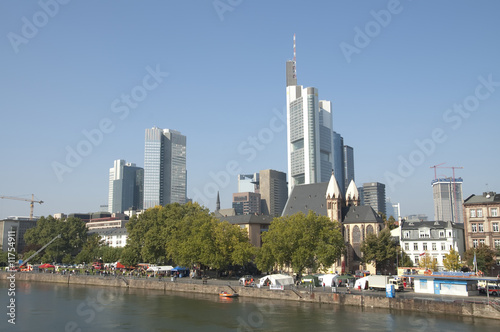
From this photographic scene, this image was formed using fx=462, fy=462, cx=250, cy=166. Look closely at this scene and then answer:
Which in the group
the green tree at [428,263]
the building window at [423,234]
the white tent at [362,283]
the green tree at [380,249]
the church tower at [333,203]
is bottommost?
the white tent at [362,283]

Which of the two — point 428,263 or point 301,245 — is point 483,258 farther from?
point 301,245

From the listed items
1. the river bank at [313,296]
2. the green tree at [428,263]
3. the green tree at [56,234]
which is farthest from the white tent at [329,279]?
the green tree at [56,234]

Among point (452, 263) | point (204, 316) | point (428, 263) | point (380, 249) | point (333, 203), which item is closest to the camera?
point (204, 316)

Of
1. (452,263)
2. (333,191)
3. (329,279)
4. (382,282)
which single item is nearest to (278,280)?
(329,279)

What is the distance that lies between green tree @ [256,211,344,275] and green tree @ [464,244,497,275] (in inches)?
853

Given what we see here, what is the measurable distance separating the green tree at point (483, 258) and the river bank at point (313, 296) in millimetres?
27729

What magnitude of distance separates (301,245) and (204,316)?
30740 millimetres

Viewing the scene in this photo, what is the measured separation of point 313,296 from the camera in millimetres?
63438

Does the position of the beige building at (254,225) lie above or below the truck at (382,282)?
above

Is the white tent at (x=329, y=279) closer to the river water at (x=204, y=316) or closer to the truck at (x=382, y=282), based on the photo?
the truck at (x=382, y=282)

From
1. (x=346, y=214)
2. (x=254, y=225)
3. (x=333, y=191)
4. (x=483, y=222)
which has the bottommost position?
(x=483, y=222)

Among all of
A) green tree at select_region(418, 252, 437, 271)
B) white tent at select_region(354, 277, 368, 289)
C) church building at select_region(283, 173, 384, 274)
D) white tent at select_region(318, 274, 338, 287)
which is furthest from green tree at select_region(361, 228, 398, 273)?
white tent at select_region(354, 277, 368, 289)

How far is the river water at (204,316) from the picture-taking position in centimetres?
4744

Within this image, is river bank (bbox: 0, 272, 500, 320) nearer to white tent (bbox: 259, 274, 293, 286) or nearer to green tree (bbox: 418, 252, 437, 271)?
white tent (bbox: 259, 274, 293, 286)
